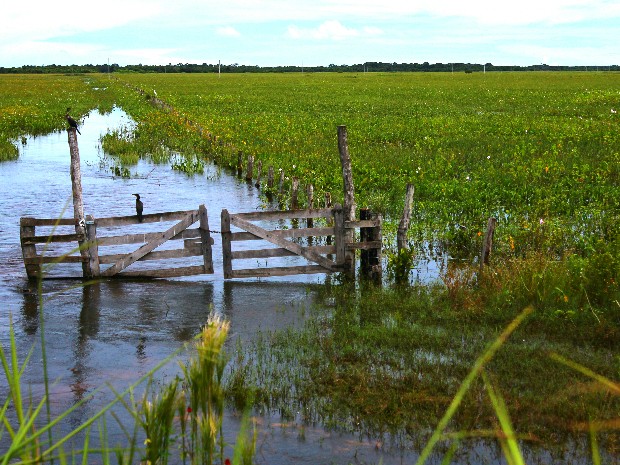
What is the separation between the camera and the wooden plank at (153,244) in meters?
13.1

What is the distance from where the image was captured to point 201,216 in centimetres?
1309

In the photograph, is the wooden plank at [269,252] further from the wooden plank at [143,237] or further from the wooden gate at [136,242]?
the wooden plank at [143,237]

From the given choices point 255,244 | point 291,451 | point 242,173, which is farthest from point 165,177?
point 291,451

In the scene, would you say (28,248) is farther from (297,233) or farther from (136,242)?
(297,233)

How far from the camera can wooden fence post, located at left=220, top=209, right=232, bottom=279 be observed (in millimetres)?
13234

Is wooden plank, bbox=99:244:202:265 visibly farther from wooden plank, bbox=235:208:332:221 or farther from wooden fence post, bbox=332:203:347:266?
wooden fence post, bbox=332:203:347:266

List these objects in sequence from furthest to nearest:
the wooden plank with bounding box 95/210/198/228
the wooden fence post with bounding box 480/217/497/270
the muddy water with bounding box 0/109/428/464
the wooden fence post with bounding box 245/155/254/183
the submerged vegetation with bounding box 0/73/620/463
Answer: the wooden fence post with bounding box 245/155/254/183 → the wooden plank with bounding box 95/210/198/228 → the wooden fence post with bounding box 480/217/497/270 → the submerged vegetation with bounding box 0/73/620/463 → the muddy water with bounding box 0/109/428/464

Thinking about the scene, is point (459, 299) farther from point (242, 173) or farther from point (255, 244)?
point (242, 173)

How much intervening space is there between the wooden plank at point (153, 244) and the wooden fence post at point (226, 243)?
48 cm

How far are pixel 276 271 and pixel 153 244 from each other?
83.0 inches

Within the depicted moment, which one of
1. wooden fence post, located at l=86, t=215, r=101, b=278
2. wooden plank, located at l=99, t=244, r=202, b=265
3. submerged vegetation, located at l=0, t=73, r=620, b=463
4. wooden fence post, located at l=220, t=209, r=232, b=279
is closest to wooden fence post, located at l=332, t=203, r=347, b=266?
submerged vegetation, located at l=0, t=73, r=620, b=463

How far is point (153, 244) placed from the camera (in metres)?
13.2

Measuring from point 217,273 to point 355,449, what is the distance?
8.09m

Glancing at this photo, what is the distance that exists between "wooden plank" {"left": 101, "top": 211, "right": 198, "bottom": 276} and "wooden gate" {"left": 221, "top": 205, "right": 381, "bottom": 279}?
0.56m
